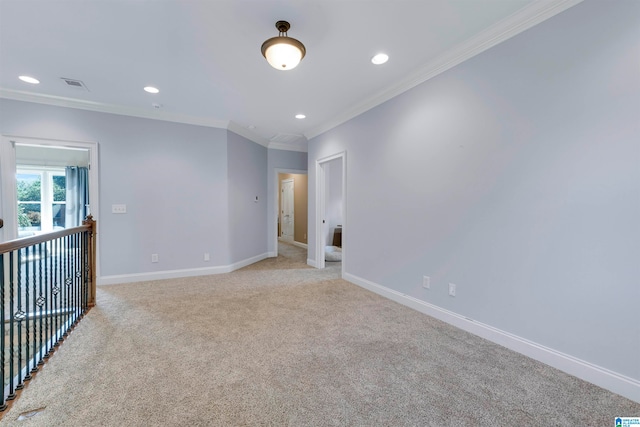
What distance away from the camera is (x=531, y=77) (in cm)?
205

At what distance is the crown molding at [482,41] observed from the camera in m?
1.93

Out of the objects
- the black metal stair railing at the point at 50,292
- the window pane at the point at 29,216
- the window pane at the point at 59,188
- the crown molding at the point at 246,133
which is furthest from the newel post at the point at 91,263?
the window pane at the point at 29,216

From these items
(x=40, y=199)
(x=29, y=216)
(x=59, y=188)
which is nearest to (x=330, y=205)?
(x=59, y=188)

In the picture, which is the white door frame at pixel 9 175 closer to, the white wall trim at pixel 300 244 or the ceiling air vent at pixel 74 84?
the ceiling air vent at pixel 74 84

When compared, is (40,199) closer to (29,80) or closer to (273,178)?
(29,80)

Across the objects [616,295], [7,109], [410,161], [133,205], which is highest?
[7,109]

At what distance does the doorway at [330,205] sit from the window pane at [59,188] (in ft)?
20.1

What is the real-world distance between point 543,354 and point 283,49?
3.06 meters

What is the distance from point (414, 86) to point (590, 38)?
1454mm

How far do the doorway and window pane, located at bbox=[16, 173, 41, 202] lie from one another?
656 centimetres

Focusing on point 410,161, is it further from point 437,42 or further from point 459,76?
point 437,42

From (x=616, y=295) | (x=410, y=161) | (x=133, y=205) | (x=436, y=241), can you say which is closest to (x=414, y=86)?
(x=410, y=161)

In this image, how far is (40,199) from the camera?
617cm

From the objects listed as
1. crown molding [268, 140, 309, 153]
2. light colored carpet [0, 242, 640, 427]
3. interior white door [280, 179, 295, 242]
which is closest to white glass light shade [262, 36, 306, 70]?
light colored carpet [0, 242, 640, 427]
